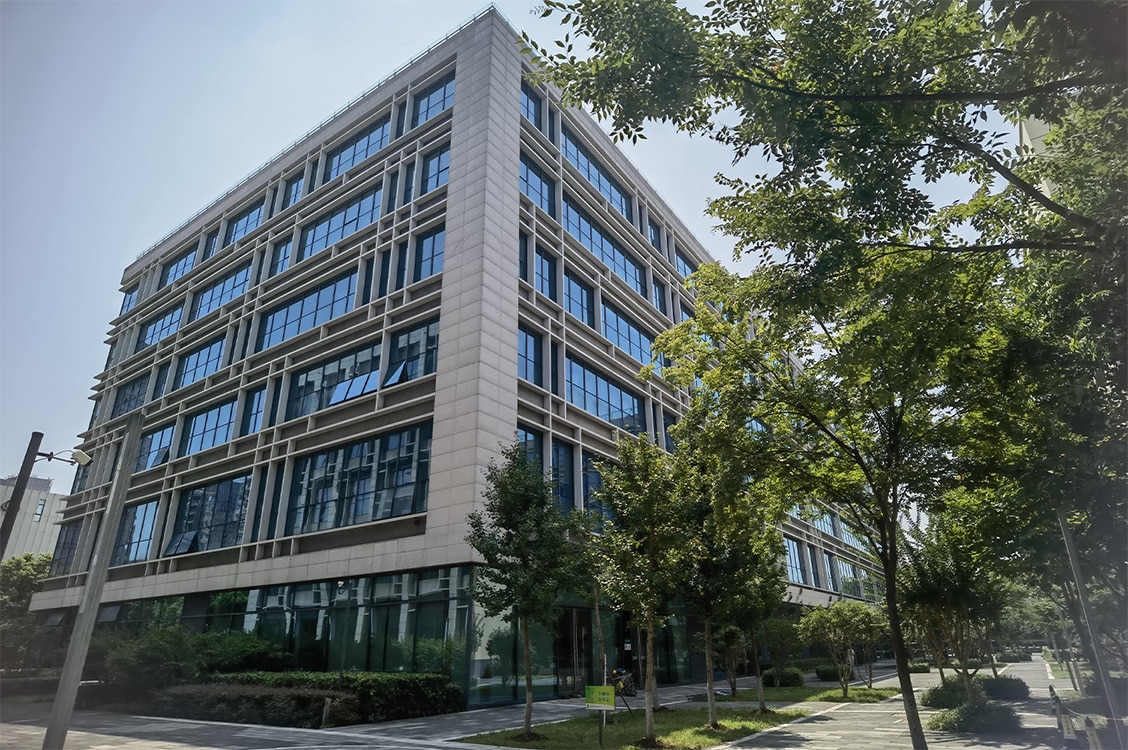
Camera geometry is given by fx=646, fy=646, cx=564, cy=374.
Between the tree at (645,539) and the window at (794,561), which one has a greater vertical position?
the window at (794,561)

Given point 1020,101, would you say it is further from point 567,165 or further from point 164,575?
point 164,575

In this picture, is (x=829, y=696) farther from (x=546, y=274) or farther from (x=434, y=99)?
(x=434, y=99)

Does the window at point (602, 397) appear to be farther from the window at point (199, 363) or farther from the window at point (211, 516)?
the window at point (199, 363)

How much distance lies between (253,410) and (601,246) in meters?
22.1

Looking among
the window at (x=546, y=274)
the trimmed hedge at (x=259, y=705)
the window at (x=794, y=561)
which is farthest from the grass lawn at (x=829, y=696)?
the window at (x=794, y=561)

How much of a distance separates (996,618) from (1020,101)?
21255mm

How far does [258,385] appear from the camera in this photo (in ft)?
119

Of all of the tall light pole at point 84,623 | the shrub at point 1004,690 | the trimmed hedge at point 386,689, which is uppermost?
the tall light pole at point 84,623

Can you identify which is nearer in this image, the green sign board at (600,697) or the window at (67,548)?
the green sign board at (600,697)

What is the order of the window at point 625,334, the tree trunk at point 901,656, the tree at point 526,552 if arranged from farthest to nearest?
the window at point 625,334 < the tree at point 526,552 < the tree trunk at point 901,656

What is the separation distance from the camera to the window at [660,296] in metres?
44.4

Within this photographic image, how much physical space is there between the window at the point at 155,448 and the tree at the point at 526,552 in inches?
1238

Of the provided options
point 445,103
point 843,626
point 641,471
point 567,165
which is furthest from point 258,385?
point 843,626

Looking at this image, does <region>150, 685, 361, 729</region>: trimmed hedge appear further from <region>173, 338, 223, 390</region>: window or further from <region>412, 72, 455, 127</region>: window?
<region>412, 72, 455, 127</region>: window
